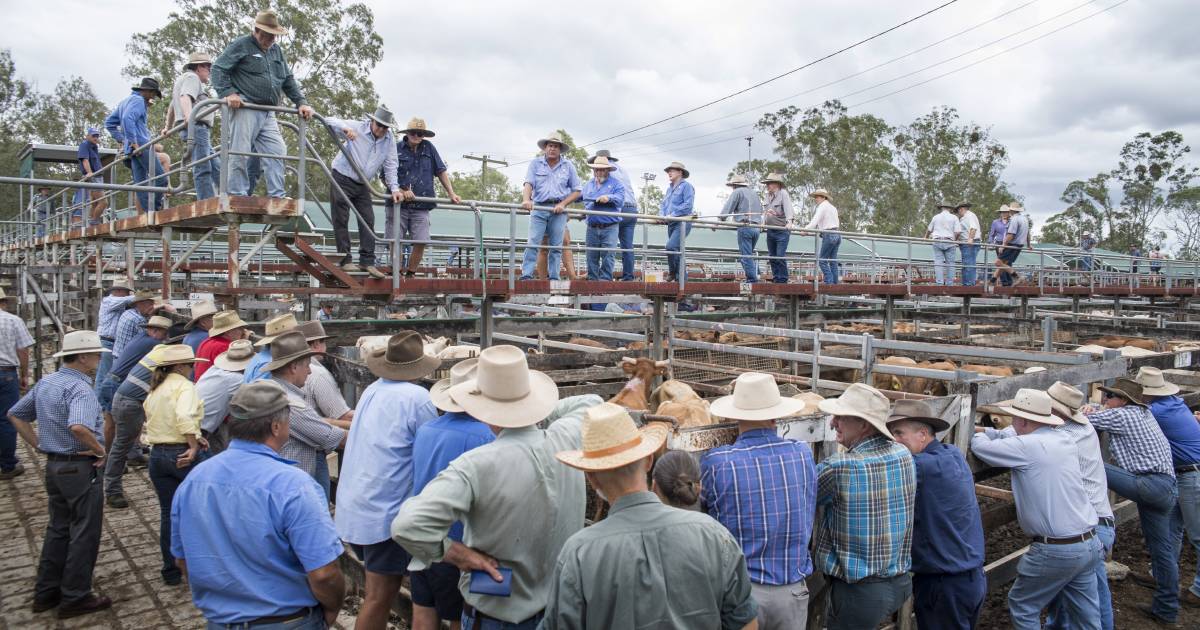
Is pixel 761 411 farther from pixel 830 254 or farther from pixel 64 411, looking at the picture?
pixel 830 254

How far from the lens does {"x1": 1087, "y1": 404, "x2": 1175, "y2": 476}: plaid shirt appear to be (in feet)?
20.4

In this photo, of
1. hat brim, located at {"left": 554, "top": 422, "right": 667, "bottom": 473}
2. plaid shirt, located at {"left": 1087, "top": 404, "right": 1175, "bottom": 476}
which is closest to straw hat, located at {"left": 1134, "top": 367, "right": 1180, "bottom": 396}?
plaid shirt, located at {"left": 1087, "top": 404, "right": 1175, "bottom": 476}

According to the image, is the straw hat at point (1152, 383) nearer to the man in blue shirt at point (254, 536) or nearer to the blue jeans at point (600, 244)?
the blue jeans at point (600, 244)

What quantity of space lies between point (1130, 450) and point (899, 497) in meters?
3.77

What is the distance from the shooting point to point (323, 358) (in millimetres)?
→ 7398

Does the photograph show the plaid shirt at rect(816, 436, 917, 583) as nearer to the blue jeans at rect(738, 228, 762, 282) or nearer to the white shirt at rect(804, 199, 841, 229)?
the blue jeans at rect(738, 228, 762, 282)

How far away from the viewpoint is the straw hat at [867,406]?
392 cm

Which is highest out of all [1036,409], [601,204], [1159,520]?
[601,204]

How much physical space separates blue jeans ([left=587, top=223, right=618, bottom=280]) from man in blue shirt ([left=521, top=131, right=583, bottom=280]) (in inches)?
28.5

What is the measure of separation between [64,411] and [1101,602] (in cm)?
756

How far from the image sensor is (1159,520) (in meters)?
6.39

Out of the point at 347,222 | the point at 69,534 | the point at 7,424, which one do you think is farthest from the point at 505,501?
the point at 7,424

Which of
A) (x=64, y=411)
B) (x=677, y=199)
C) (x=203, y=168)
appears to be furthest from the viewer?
(x=677, y=199)

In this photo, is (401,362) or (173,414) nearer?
(401,362)
